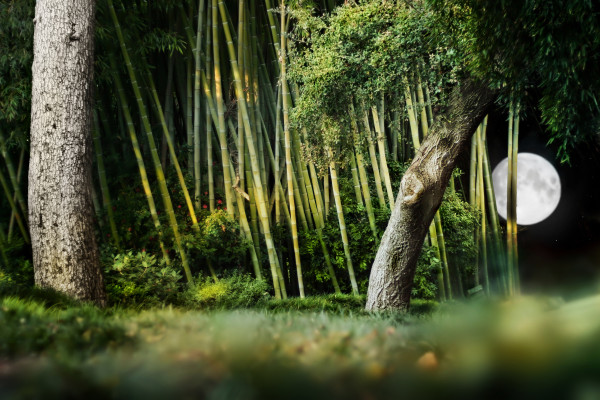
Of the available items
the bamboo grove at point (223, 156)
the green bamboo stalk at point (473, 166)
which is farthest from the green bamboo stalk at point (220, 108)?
the green bamboo stalk at point (473, 166)

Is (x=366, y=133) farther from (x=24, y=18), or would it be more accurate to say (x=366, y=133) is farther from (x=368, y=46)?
(x=24, y=18)

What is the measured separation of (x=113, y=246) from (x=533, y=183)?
6.29 m

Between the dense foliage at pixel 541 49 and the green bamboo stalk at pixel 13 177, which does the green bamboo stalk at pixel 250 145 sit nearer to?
the dense foliage at pixel 541 49

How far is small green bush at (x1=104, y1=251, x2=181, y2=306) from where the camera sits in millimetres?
3990

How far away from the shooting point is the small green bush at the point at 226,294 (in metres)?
4.21

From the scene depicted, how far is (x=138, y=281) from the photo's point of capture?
4.14 metres

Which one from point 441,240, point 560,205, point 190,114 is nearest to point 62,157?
point 190,114

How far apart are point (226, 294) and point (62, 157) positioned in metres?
1.86

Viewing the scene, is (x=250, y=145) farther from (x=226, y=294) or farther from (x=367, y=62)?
(x=367, y=62)

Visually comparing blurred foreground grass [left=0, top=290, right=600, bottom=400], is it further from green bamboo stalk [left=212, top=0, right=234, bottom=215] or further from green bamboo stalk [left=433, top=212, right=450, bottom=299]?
green bamboo stalk [left=433, top=212, right=450, bottom=299]

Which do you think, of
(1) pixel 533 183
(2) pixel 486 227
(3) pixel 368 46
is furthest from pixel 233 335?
(1) pixel 533 183

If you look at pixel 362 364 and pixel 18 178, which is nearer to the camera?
pixel 362 364

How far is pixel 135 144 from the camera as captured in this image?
4641 millimetres

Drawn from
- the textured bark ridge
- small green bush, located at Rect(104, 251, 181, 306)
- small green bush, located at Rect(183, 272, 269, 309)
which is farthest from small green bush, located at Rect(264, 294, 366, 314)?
small green bush, located at Rect(104, 251, 181, 306)
